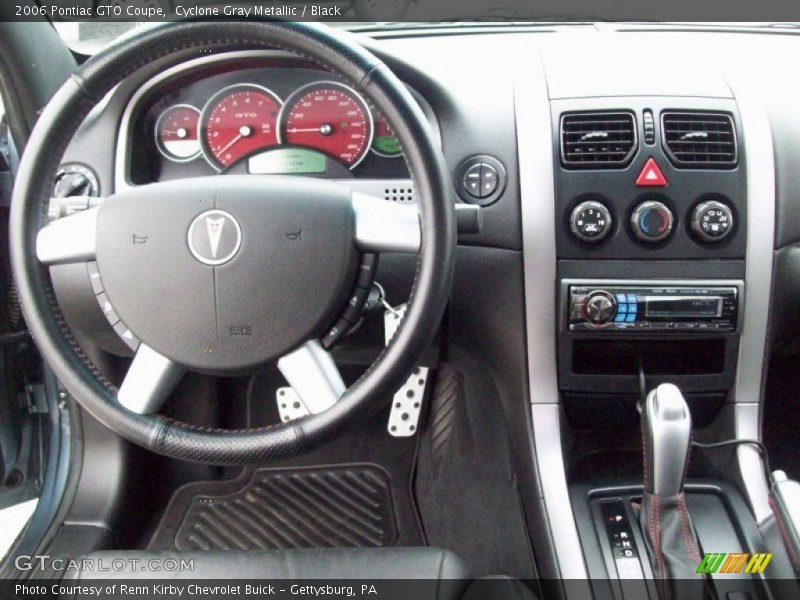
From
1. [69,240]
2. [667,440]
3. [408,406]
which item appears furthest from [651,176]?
[69,240]

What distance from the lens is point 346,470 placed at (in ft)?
6.06

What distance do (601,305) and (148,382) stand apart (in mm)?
757

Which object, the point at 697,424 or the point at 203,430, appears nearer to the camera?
the point at 203,430

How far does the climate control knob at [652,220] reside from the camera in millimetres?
1263

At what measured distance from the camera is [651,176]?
49.5 inches

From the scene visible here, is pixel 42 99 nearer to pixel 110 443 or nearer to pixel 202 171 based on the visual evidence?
pixel 202 171

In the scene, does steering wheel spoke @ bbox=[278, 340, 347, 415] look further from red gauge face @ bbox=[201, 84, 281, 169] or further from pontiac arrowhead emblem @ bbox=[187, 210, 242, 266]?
red gauge face @ bbox=[201, 84, 281, 169]

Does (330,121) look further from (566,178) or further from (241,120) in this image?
(566,178)

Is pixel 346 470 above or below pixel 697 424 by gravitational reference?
below

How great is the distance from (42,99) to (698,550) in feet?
4.61

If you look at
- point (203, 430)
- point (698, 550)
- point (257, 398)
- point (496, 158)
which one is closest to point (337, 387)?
point (203, 430)

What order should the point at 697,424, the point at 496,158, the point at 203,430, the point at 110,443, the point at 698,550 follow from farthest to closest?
the point at 110,443 → the point at 697,424 → the point at 496,158 → the point at 698,550 → the point at 203,430

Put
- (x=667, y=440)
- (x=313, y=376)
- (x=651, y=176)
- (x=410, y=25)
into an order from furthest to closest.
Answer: (x=410, y=25), (x=651, y=176), (x=667, y=440), (x=313, y=376)

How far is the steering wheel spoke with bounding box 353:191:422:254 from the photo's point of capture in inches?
37.8
